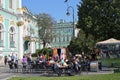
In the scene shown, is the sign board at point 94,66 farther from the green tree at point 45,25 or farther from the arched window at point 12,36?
the green tree at point 45,25

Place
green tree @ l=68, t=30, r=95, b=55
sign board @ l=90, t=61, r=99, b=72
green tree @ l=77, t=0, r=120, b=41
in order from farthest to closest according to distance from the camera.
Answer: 1. green tree @ l=68, t=30, r=95, b=55
2. green tree @ l=77, t=0, r=120, b=41
3. sign board @ l=90, t=61, r=99, b=72

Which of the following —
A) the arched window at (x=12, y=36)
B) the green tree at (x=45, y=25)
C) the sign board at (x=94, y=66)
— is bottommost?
the sign board at (x=94, y=66)

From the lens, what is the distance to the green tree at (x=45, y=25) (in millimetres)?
99812

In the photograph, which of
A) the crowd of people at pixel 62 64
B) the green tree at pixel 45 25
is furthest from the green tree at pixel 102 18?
the green tree at pixel 45 25

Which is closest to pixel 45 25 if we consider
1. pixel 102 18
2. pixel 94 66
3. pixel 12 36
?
pixel 12 36

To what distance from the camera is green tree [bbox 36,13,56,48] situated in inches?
3930

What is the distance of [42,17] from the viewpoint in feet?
327

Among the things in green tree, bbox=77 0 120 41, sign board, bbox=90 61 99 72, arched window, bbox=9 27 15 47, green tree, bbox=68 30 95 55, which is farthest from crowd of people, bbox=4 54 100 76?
arched window, bbox=9 27 15 47

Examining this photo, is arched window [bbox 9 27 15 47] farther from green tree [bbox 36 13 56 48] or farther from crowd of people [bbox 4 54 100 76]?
crowd of people [bbox 4 54 100 76]

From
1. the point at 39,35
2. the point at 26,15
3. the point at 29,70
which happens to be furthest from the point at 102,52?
the point at 39,35

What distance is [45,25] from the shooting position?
100m

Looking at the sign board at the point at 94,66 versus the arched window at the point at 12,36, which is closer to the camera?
the sign board at the point at 94,66

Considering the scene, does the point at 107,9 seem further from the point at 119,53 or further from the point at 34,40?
the point at 34,40

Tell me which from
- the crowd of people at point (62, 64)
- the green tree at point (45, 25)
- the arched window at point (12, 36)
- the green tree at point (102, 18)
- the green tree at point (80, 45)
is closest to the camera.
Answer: the crowd of people at point (62, 64)
